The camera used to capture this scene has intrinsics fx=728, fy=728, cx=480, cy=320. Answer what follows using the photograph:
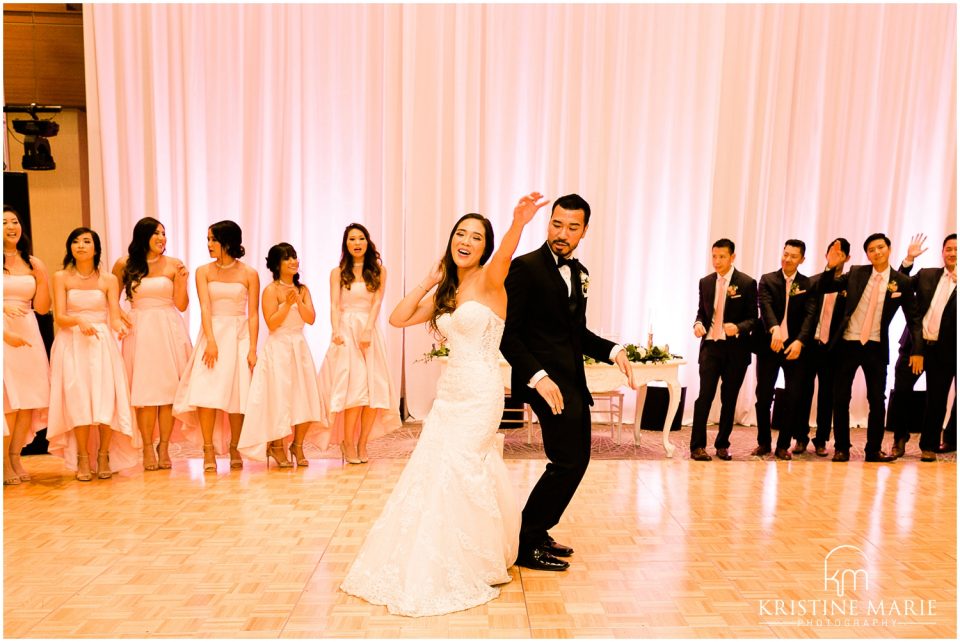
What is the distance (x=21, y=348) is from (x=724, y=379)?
5.12 m

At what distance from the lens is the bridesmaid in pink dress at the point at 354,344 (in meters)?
5.38

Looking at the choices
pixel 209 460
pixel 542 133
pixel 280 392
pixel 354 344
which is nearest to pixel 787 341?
pixel 542 133

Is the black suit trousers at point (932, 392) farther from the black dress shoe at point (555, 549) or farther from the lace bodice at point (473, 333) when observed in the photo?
the lace bodice at point (473, 333)

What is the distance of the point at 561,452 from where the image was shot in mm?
3182

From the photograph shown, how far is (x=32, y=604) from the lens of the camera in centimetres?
296

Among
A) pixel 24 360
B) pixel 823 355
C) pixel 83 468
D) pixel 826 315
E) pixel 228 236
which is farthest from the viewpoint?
pixel 826 315

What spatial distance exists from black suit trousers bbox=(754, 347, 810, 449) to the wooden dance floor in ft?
2.11

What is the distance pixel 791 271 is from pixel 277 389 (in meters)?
4.17

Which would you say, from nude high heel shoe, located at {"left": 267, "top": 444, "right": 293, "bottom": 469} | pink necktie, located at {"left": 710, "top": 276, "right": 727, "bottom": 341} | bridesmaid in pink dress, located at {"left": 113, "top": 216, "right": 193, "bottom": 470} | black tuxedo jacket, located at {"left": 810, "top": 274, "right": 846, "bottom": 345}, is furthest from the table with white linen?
bridesmaid in pink dress, located at {"left": 113, "top": 216, "right": 193, "bottom": 470}

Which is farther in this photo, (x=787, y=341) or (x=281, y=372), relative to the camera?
(x=787, y=341)

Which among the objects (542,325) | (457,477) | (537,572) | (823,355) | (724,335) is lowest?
(537,572)

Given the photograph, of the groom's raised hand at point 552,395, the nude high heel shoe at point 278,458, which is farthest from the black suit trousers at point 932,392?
the nude high heel shoe at point 278,458

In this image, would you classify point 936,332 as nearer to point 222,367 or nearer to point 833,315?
point 833,315

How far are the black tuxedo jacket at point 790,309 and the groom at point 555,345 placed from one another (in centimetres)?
313
